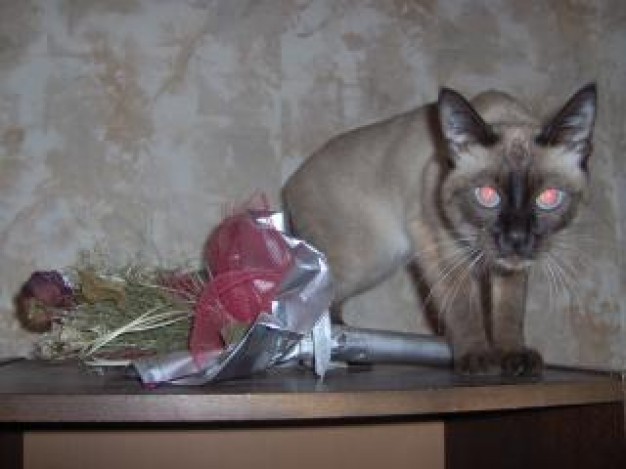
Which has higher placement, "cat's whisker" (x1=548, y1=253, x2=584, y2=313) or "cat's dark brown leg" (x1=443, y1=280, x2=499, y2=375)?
"cat's dark brown leg" (x1=443, y1=280, x2=499, y2=375)

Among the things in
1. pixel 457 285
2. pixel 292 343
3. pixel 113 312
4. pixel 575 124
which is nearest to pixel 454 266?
pixel 457 285

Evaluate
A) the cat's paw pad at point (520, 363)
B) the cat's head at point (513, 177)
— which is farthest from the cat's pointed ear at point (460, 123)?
the cat's paw pad at point (520, 363)

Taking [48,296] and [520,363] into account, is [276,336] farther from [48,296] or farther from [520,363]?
[48,296]

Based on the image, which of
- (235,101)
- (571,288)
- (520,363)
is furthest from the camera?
(571,288)

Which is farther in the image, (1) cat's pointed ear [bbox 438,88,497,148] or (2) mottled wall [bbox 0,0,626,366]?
(2) mottled wall [bbox 0,0,626,366]

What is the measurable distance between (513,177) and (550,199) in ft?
0.28

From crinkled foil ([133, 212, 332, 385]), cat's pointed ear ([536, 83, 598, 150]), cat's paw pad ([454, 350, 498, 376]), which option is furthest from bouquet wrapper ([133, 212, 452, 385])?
cat's pointed ear ([536, 83, 598, 150])

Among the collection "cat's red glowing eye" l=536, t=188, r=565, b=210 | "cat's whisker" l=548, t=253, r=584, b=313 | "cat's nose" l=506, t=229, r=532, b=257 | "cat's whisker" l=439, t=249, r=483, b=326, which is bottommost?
"cat's whisker" l=548, t=253, r=584, b=313

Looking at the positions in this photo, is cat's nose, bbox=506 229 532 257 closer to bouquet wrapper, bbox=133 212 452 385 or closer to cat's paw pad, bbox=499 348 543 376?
cat's paw pad, bbox=499 348 543 376

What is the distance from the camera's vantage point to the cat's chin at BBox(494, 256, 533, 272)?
58.3 inches

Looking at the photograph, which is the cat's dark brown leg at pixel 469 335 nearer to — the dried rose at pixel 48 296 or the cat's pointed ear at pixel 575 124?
the cat's pointed ear at pixel 575 124

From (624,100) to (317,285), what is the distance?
1549 mm

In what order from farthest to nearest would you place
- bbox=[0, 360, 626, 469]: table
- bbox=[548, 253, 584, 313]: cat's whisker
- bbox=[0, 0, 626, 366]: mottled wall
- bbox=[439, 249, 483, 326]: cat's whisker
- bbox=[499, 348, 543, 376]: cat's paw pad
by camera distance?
bbox=[548, 253, 584, 313]: cat's whisker
bbox=[0, 0, 626, 366]: mottled wall
bbox=[439, 249, 483, 326]: cat's whisker
bbox=[499, 348, 543, 376]: cat's paw pad
bbox=[0, 360, 626, 469]: table

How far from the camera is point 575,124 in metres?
1.54
